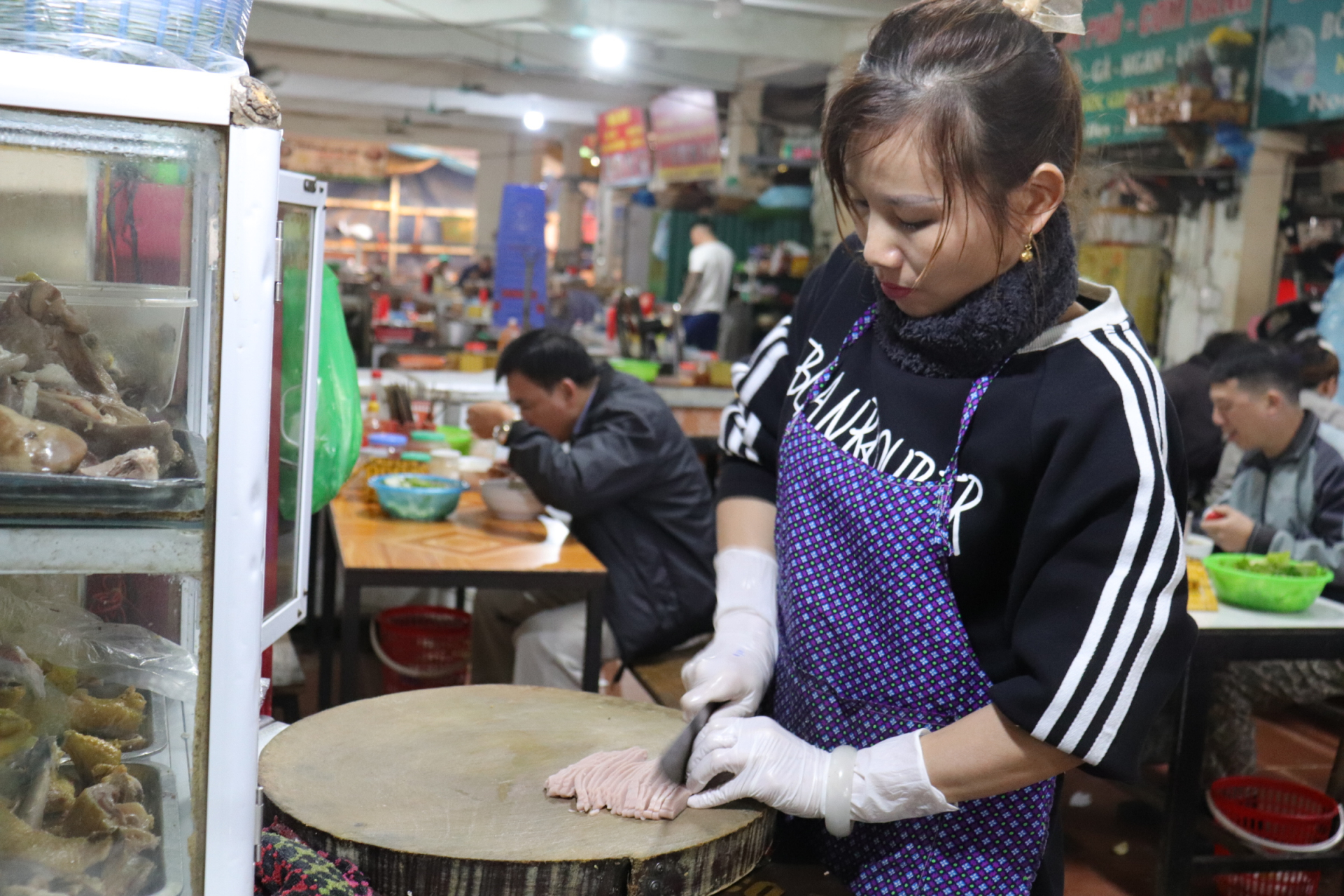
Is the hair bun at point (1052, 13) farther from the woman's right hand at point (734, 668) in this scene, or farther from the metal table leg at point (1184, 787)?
the metal table leg at point (1184, 787)

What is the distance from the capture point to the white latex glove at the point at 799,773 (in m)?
1.40

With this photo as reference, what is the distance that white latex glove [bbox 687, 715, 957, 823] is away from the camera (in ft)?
4.61

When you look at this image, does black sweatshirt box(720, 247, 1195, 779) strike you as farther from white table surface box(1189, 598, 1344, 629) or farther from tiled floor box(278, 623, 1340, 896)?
tiled floor box(278, 623, 1340, 896)

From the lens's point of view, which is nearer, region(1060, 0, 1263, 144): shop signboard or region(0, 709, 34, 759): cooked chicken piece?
region(0, 709, 34, 759): cooked chicken piece

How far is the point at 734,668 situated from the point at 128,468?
86 centimetres

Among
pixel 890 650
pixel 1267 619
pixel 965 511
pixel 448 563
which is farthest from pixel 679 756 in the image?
pixel 1267 619

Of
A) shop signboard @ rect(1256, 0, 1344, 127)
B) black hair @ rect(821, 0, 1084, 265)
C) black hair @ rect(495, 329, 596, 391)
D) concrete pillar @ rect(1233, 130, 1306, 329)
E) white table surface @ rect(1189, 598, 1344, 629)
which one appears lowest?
white table surface @ rect(1189, 598, 1344, 629)

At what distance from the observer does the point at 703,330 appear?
40.9 ft

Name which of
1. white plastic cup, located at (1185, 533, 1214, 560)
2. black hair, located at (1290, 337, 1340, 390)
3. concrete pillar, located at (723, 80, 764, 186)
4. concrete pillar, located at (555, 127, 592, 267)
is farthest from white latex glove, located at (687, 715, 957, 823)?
concrete pillar, located at (555, 127, 592, 267)

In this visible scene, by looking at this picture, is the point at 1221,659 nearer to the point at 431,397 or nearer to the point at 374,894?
the point at 374,894

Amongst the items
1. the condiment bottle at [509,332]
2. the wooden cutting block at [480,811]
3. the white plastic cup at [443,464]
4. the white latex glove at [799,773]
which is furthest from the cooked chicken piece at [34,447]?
the condiment bottle at [509,332]

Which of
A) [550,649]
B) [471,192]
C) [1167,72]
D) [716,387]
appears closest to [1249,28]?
[1167,72]

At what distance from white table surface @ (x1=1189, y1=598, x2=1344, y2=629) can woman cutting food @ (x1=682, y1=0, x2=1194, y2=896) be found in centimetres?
167

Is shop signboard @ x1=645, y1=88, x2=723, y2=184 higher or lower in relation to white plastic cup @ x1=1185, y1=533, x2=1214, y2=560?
higher
